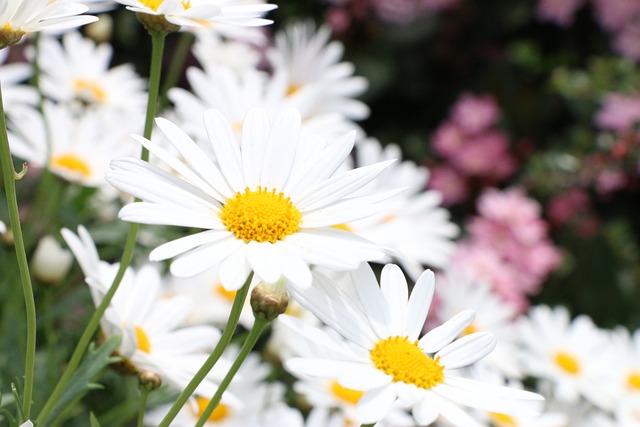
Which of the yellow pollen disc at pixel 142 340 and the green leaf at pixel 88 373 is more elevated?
the yellow pollen disc at pixel 142 340

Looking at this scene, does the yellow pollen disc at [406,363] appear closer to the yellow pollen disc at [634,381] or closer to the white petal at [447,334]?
the white petal at [447,334]

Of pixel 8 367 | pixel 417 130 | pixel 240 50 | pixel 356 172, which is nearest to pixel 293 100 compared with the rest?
pixel 240 50

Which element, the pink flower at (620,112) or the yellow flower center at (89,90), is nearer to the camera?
the yellow flower center at (89,90)

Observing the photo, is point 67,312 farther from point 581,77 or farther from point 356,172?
point 581,77

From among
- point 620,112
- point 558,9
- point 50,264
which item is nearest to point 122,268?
point 50,264

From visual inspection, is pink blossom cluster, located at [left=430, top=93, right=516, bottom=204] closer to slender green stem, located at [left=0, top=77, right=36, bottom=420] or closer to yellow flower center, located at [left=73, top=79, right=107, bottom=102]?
yellow flower center, located at [left=73, top=79, right=107, bottom=102]

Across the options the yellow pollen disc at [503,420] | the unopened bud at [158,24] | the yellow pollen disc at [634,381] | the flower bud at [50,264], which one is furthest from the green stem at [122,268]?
the yellow pollen disc at [634,381]

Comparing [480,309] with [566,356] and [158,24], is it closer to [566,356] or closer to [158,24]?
[566,356]
